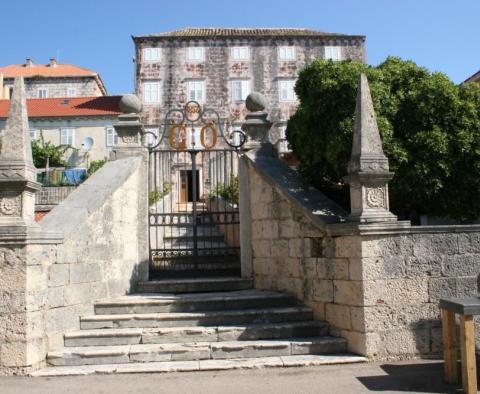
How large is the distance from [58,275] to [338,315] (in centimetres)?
367

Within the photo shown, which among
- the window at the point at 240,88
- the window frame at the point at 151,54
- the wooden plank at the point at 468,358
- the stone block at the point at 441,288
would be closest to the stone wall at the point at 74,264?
the stone block at the point at 441,288

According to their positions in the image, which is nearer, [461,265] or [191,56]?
[461,265]

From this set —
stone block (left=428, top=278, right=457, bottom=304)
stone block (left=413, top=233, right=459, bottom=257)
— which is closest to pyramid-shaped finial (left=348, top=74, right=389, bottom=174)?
stone block (left=413, top=233, right=459, bottom=257)

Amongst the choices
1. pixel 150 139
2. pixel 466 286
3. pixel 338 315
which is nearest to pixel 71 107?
pixel 150 139

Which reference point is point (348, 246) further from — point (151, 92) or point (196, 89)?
point (151, 92)

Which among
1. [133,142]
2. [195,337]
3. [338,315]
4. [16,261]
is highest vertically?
[133,142]

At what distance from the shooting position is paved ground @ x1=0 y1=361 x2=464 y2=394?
186 inches

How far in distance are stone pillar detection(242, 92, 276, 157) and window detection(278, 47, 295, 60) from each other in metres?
27.7

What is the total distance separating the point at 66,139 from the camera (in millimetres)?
33906

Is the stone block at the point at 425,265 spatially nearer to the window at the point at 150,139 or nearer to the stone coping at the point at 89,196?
the stone coping at the point at 89,196

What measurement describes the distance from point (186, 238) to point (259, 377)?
5.08 metres

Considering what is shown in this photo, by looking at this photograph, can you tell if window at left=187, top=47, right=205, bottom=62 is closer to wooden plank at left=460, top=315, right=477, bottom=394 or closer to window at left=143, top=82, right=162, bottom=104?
window at left=143, top=82, right=162, bottom=104

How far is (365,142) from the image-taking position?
5777 millimetres

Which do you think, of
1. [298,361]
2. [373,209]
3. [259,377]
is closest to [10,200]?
[259,377]
